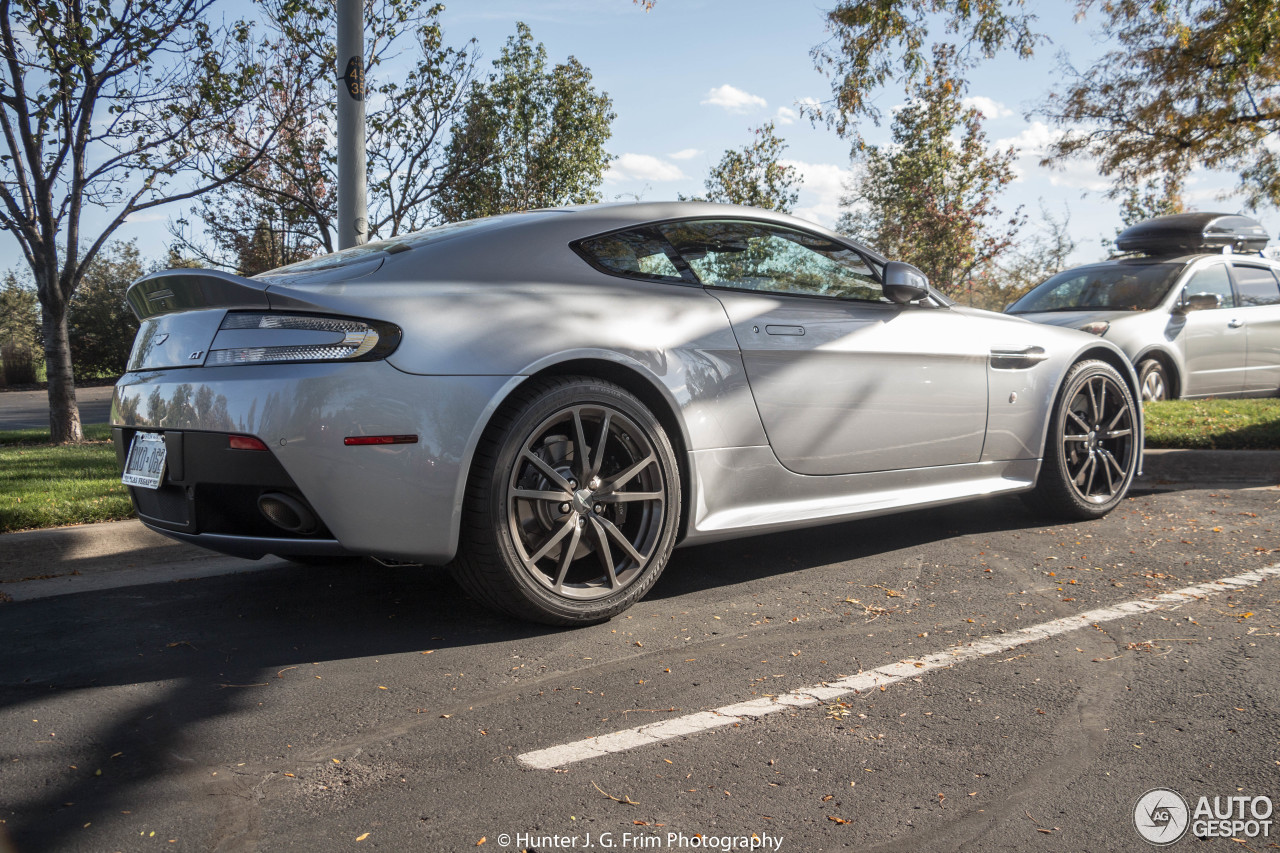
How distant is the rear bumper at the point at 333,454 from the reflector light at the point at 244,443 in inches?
0.6

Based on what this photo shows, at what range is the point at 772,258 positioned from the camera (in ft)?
12.7

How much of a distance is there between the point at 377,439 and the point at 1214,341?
9.14m

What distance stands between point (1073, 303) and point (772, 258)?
6.79m

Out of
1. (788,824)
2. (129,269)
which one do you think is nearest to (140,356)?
(788,824)

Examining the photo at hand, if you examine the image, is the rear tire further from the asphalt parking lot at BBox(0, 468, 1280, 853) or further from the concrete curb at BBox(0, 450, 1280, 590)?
the concrete curb at BBox(0, 450, 1280, 590)

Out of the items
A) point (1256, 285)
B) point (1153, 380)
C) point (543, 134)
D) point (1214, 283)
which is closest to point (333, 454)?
point (1153, 380)

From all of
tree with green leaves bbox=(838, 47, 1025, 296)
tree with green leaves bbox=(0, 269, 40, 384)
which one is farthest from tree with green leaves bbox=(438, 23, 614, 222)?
tree with green leaves bbox=(0, 269, 40, 384)

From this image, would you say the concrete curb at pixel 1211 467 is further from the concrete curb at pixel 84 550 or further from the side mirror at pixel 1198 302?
the concrete curb at pixel 84 550

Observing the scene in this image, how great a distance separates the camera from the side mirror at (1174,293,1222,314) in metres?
9.04

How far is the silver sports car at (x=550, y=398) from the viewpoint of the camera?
9.18 feet

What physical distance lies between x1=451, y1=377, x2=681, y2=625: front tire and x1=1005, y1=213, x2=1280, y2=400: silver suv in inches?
252

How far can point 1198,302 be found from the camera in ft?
30.2

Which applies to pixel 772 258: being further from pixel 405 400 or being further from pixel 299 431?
pixel 299 431

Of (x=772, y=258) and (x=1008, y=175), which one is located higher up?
(x=1008, y=175)
